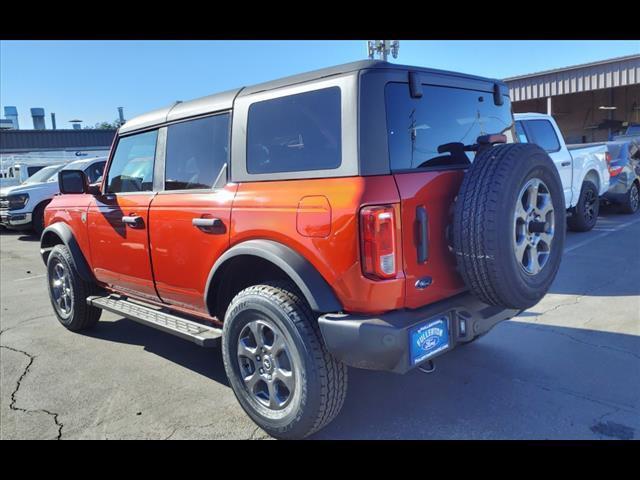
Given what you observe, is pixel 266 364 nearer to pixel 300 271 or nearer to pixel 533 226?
pixel 300 271

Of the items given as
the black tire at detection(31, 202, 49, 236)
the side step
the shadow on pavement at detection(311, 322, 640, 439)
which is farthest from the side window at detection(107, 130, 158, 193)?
the black tire at detection(31, 202, 49, 236)

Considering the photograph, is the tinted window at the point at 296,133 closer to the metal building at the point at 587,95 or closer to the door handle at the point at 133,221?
the door handle at the point at 133,221

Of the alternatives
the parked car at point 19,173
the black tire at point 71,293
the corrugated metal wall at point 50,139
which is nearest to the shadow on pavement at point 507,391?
the black tire at point 71,293

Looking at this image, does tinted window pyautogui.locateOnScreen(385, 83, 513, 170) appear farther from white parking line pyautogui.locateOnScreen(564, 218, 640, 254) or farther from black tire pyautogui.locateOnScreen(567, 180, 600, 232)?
black tire pyautogui.locateOnScreen(567, 180, 600, 232)

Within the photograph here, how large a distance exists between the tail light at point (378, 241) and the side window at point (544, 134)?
Result: 19.5 feet

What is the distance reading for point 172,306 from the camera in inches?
154

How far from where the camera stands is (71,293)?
4.91m

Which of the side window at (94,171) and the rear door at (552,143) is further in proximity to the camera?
the side window at (94,171)

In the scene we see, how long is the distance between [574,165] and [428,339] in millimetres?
6909

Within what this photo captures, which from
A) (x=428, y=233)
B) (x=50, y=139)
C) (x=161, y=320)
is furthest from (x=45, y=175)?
(x=50, y=139)

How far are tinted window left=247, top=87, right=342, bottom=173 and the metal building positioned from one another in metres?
16.6

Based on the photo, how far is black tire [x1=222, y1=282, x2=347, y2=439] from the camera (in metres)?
2.67

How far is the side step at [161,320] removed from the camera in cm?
333

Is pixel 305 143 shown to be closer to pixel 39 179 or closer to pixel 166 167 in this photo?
pixel 166 167
